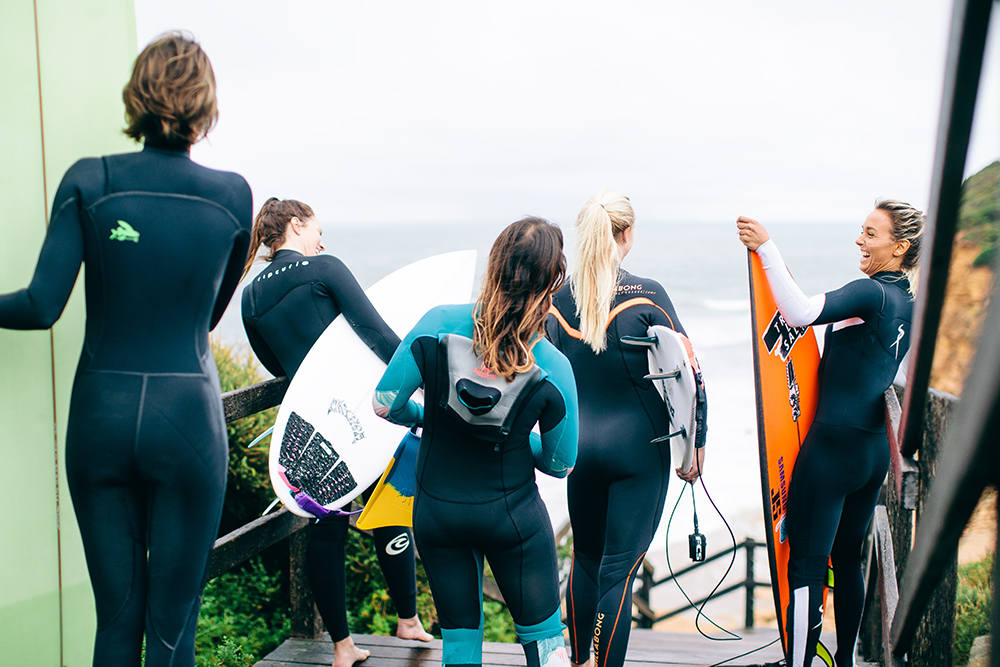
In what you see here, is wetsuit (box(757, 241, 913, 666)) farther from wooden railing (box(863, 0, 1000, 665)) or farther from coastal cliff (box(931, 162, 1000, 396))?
coastal cliff (box(931, 162, 1000, 396))

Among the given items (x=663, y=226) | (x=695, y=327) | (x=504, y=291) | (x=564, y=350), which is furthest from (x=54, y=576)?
(x=663, y=226)

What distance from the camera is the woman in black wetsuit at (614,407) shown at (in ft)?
7.40

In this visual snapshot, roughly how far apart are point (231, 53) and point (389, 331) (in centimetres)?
3459

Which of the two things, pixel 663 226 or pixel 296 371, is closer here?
pixel 296 371

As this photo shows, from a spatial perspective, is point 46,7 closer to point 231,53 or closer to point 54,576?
point 54,576

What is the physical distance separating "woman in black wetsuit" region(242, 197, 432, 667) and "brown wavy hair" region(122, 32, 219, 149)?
1.04m

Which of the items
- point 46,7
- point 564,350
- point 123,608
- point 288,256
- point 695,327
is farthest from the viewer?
point 695,327

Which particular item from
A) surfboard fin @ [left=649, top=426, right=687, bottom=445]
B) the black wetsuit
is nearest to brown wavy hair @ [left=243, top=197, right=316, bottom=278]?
surfboard fin @ [left=649, top=426, right=687, bottom=445]

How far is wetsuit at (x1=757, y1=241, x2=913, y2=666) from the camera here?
2.35 meters

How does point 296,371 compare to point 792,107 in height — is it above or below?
below

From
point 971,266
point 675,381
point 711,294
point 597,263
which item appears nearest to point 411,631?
point 675,381

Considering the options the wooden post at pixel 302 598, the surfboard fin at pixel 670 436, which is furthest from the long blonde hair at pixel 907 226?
the wooden post at pixel 302 598

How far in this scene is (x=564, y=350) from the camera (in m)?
2.37

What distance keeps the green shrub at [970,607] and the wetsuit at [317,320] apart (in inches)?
70.7
